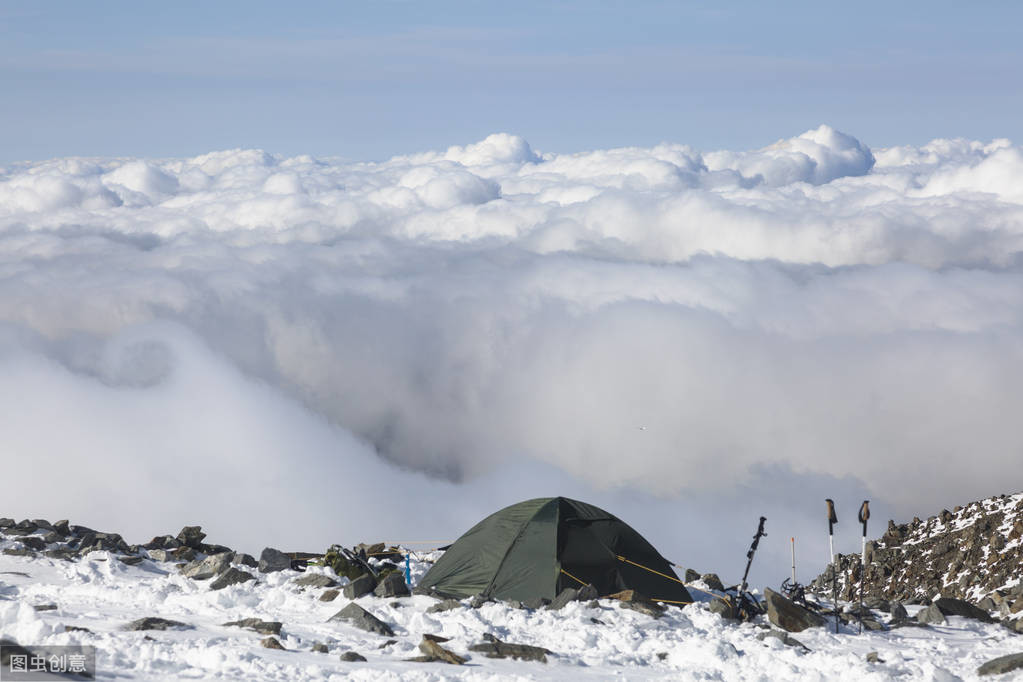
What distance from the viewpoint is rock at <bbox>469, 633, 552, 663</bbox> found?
14.5 m

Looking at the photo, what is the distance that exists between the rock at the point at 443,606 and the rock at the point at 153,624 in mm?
4349

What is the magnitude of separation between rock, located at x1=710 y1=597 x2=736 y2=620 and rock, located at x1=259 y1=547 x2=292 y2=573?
877 cm

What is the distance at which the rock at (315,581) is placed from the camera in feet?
61.9

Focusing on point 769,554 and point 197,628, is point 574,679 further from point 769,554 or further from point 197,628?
point 769,554

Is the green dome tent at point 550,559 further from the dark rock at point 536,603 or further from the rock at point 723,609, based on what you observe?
the rock at point 723,609

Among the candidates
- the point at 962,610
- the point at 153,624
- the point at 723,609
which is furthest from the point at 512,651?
the point at 962,610

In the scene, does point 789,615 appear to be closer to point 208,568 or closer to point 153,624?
point 153,624

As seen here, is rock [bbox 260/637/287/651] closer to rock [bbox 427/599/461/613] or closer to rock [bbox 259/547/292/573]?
rock [bbox 427/599/461/613]

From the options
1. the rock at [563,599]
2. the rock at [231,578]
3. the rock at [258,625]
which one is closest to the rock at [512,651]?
the rock at [563,599]

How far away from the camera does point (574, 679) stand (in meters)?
13.5

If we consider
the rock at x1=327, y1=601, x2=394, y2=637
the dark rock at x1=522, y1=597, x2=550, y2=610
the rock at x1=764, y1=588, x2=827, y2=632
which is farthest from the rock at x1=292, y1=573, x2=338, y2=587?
the rock at x1=764, y1=588, x2=827, y2=632

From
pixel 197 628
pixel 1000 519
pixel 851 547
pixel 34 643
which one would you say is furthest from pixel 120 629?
pixel 851 547

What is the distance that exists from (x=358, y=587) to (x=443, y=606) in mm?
1854

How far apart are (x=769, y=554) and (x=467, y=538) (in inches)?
6856
